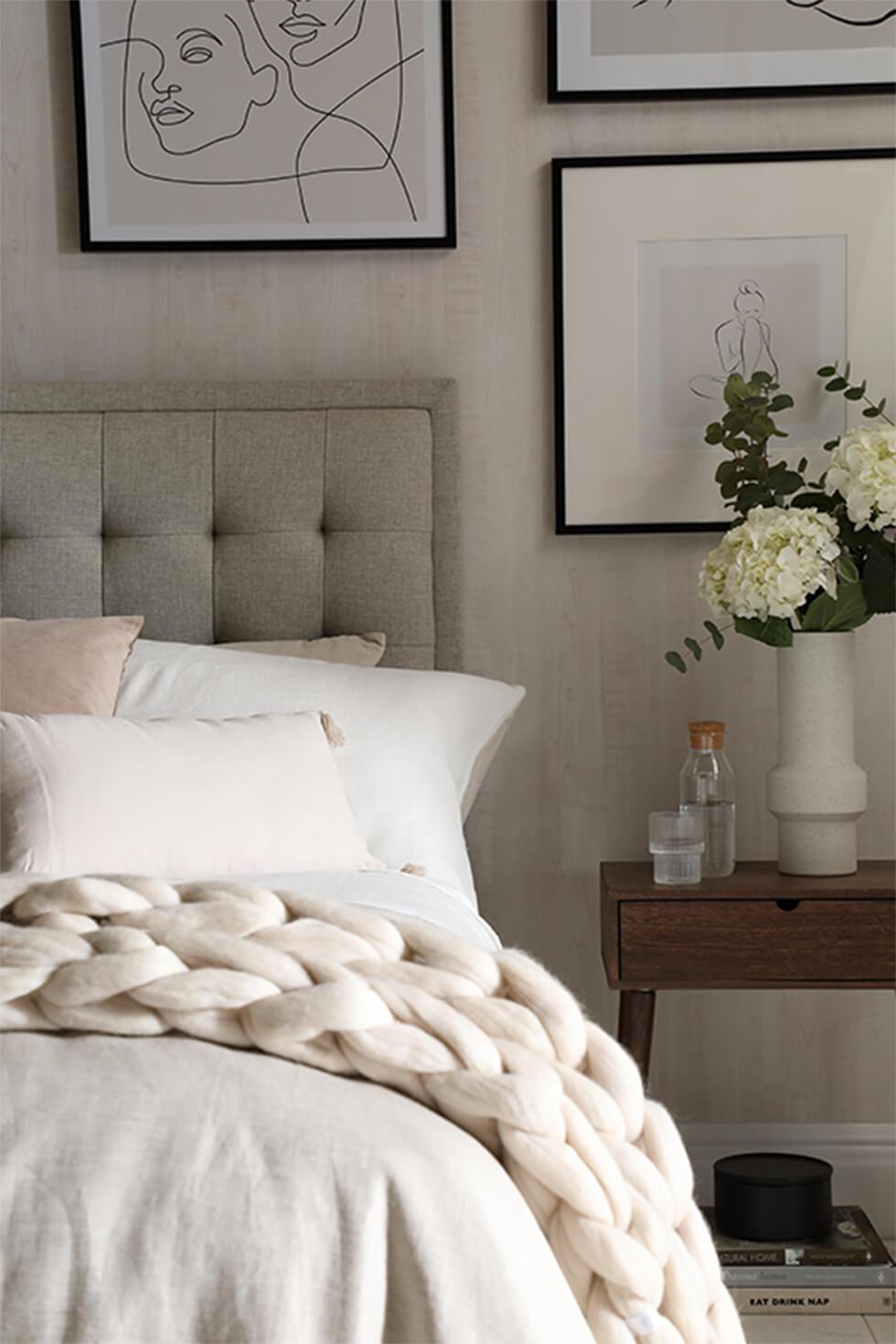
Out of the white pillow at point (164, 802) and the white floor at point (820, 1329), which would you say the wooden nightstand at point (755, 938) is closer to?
the white floor at point (820, 1329)

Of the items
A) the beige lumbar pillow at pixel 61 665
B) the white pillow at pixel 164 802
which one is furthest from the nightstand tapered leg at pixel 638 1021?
the beige lumbar pillow at pixel 61 665

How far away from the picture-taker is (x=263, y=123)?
2.64 m

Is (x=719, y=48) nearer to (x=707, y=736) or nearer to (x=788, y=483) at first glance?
(x=788, y=483)

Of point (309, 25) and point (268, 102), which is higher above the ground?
point (309, 25)

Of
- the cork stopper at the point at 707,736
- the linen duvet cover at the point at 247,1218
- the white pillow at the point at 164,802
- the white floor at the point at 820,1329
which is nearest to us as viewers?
the linen duvet cover at the point at 247,1218

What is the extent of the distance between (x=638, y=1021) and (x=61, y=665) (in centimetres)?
106

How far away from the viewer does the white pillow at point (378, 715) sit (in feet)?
6.55

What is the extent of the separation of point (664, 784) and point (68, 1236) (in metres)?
1.95

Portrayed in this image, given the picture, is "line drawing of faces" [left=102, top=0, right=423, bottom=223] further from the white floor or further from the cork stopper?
the white floor

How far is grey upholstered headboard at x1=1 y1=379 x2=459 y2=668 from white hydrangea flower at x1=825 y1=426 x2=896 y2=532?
0.71 meters

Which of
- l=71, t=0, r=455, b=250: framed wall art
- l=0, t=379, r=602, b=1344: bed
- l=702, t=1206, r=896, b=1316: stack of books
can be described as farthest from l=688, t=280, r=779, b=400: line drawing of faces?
l=0, t=379, r=602, b=1344: bed

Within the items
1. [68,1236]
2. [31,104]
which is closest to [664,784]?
[31,104]

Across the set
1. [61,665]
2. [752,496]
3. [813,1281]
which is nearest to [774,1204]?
[813,1281]

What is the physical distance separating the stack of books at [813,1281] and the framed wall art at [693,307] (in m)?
1.24
